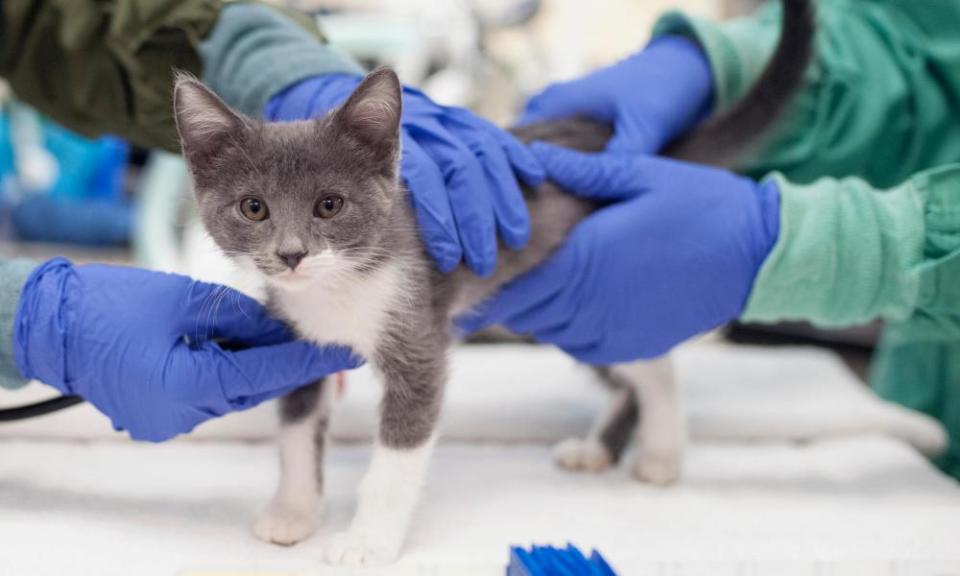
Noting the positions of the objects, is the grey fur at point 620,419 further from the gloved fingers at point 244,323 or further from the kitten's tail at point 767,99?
the gloved fingers at point 244,323

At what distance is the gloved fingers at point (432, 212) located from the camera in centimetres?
130

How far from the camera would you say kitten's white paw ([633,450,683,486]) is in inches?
61.9

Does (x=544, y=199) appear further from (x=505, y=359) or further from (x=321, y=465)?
(x=505, y=359)

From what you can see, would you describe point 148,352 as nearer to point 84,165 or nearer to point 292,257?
point 292,257

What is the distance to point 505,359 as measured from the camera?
89.0 inches

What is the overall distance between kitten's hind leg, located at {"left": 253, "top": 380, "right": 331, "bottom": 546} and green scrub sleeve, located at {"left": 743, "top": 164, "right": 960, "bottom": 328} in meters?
0.70

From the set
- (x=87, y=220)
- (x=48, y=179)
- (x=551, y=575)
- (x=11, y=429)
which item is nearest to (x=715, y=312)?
(x=551, y=575)

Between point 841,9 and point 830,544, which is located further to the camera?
point 841,9

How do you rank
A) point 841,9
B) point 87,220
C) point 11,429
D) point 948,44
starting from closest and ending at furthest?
point 11,429, point 948,44, point 841,9, point 87,220

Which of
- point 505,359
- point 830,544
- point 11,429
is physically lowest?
point 505,359

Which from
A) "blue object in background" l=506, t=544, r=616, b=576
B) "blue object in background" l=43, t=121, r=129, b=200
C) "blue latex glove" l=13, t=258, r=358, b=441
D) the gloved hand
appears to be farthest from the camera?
"blue object in background" l=43, t=121, r=129, b=200

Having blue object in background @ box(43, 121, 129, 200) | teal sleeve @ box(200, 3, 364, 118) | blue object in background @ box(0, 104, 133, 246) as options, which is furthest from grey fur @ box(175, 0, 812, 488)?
→ blue object in background @ box(43, 121, 129, 200)

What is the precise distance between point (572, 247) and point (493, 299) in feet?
0.50

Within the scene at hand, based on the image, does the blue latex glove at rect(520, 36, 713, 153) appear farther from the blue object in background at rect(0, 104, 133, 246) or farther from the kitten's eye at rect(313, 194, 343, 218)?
the blue object in background at rect(0, 104, 133, 246)
